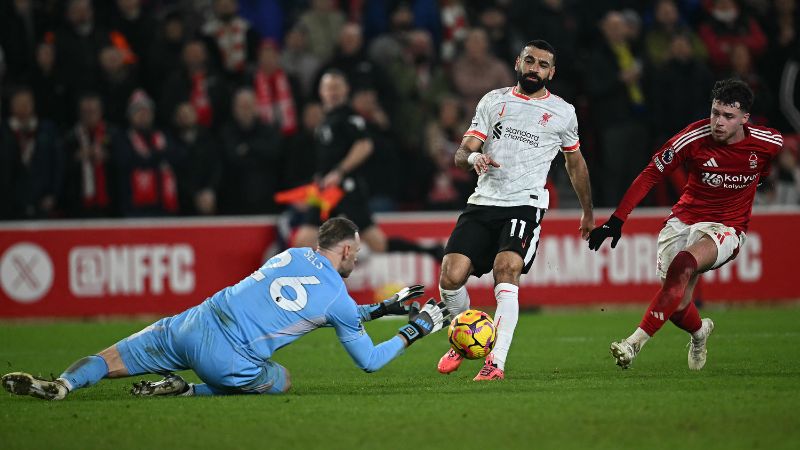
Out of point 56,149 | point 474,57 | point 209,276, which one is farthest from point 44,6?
point 474,57

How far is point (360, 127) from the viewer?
13562 millimetres

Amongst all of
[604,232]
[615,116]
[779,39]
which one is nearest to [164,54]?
[615,116]

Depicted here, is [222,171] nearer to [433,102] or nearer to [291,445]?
[433,102]

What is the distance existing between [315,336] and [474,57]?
5282 millimetres

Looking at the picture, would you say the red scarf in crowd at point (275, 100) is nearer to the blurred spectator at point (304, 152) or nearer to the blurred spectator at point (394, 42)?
the blurred spectator at point (304, 152)

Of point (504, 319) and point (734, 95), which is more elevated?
point (734, 95)

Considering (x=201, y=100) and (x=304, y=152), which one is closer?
(x=304, y=152)

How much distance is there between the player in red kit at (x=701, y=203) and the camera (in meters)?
8.78

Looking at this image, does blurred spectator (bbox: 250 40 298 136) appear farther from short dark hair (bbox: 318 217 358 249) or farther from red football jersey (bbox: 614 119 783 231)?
short dark hair (bbox: 318 217 358 249)

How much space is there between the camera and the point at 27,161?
1522 cm

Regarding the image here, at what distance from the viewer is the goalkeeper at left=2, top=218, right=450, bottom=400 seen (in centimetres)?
757

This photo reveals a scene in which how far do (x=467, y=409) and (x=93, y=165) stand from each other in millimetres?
9626

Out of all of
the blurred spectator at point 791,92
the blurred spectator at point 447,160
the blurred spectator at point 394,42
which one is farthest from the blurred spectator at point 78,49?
the blurred spectator at point 791,92

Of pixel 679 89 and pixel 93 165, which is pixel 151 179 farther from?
pixel 679 89
